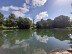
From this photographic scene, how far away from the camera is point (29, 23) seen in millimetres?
92625

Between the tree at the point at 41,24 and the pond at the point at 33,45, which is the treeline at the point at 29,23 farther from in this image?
the pond at the point at 33,45

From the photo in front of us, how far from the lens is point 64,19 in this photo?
10906 cm

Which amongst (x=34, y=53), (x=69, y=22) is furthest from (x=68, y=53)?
(x=69, y=22)

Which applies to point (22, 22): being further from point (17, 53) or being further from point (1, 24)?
point (17, 53)

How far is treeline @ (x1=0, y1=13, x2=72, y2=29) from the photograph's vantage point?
9262 cm

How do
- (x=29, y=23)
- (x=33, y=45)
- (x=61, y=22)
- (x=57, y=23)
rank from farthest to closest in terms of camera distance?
(x=61, y=22)
(x=57, y=23)
(x=29, y=23)
(x=33, y=45)

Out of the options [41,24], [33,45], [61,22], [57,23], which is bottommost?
[33,45]

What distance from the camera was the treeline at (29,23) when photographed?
304 feet

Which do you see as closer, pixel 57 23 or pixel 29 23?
pixel 29 23

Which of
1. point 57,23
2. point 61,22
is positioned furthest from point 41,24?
point 61,22

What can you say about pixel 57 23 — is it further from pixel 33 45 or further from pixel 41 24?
pixel 33 45

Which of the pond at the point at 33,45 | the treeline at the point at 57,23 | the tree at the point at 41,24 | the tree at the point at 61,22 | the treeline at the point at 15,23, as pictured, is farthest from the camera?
the tree at the point at 61,22

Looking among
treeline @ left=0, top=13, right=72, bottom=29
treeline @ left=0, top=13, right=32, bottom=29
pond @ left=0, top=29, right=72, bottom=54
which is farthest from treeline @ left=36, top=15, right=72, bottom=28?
pond @ left=0, top=29, right=72, bottom=54

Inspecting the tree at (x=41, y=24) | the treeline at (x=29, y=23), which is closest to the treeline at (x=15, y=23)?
the treeline at (x=29, y=23)
